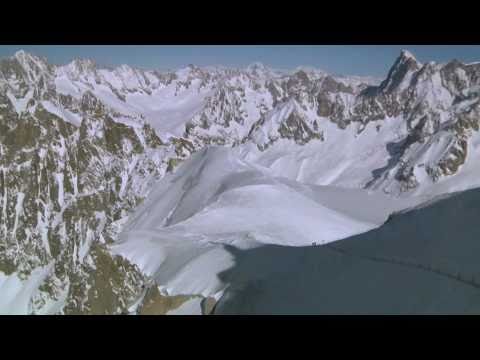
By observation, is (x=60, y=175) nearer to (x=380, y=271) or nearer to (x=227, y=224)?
(x=227, y=224)

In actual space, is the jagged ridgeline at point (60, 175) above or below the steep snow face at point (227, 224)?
below

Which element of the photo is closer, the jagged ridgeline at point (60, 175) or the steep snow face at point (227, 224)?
the steep snow face at point (227, 224)

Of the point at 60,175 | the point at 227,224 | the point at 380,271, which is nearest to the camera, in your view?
the point at 380,271

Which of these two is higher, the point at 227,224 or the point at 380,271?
the point at 380,271

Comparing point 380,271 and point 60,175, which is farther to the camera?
point 60,175

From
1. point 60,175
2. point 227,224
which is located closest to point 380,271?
point 227,224

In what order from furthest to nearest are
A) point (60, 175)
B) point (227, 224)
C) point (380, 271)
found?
point (60, 175), point (227, 224), point (380, 271)

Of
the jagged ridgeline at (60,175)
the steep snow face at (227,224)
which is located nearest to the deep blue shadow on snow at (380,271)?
the steep snow face at (227,224)

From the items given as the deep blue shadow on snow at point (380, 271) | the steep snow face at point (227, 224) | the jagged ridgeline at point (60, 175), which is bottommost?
the jagged ridgeline at point (60, 175)

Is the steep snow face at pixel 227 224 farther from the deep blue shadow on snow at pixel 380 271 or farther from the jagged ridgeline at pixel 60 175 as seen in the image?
the jagged ridgeline at pixel 60 175

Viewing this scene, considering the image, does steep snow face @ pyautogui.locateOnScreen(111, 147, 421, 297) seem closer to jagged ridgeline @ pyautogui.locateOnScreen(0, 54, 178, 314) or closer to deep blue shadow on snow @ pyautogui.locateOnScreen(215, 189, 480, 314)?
deep blue shadow on snow @ pyautogui.locateOnScreen(215, 189, 480, 314)
